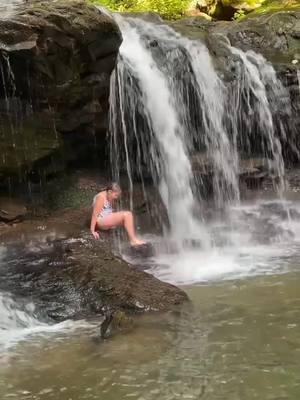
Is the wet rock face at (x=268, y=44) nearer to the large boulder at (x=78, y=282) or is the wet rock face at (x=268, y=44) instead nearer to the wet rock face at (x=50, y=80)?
the wet rock face at (x=50, y=80)

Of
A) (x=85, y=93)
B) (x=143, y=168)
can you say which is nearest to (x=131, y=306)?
(x=85, y=93)

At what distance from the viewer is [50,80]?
9.12 meters

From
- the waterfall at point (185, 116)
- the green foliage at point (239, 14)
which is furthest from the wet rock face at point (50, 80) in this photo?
the green foliage at point (239, 14)

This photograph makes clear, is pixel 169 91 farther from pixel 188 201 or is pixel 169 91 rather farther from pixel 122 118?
pixel 188 201

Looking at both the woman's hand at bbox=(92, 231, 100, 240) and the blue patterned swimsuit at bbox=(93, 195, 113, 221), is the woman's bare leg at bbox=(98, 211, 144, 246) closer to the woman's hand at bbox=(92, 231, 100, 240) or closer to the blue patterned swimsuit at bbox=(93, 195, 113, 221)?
the blue patterned swimsuit at bbox=(93, 195, 113, 221)

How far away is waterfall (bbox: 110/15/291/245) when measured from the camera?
11352 mm

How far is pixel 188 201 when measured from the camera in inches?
456

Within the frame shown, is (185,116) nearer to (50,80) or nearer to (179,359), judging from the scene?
(50,80)

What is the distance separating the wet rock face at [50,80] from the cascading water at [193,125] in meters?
1.12

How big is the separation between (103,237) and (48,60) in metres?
2.77

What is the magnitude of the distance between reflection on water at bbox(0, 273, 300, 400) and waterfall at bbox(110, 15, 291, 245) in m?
4.45

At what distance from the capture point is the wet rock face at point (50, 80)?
8.47 m

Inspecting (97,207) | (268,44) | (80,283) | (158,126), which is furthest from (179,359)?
(268,44)

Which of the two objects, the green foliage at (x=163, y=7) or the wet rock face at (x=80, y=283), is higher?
the green foliage at (x=163, y=7)
